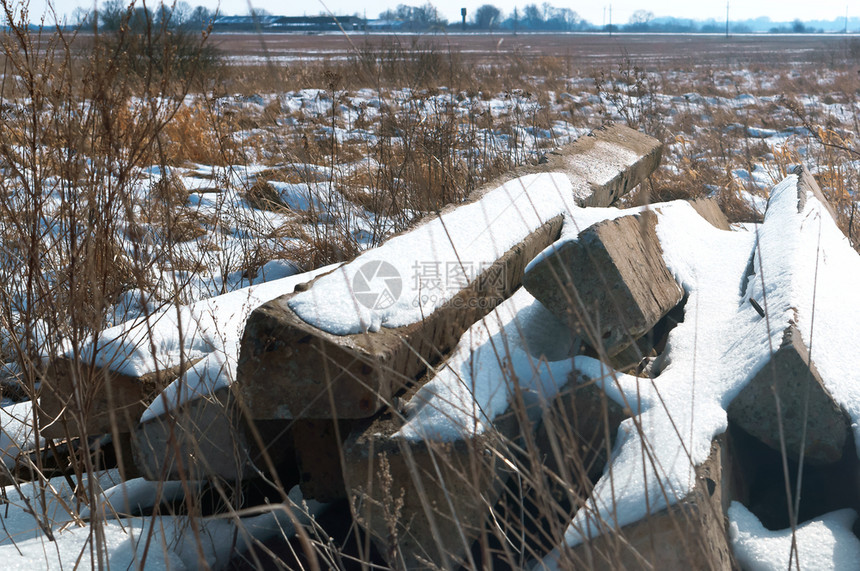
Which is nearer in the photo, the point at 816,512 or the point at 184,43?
the point at 816,512

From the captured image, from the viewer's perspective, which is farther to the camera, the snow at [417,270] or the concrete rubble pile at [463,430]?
the snow at [417,270]

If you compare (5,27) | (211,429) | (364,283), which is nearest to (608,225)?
(364,283)

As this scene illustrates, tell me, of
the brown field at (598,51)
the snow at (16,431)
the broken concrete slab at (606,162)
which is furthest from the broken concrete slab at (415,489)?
the brown field at (598,51)

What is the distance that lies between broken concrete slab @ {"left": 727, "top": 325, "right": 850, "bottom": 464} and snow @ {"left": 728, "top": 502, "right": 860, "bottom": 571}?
0.16 meters

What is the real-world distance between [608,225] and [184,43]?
10434 millimetres

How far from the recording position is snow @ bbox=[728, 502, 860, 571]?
1.41 metres

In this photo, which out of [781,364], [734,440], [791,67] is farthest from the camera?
[791,67]

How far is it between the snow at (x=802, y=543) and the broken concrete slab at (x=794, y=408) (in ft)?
0.54

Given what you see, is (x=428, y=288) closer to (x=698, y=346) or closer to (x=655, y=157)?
(x=698, y=346)

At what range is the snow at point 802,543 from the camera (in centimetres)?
141

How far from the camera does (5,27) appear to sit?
5.67 feet

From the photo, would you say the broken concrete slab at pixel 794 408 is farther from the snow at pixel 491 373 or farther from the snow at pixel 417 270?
the snow at pixel 417 270

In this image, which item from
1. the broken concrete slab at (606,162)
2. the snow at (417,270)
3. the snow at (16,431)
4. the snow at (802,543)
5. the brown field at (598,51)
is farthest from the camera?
the brown field at (598,51)

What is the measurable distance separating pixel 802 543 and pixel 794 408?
1.08 feet
